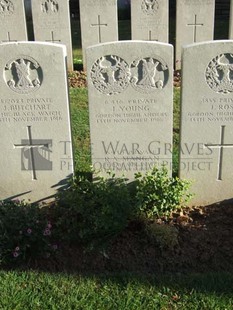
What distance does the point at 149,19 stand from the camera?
973cm

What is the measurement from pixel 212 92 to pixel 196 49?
18.2 inches

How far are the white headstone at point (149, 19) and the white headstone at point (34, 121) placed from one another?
6.02 meters

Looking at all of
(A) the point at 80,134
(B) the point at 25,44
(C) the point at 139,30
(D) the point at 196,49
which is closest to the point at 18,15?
(C) the point at 139,30

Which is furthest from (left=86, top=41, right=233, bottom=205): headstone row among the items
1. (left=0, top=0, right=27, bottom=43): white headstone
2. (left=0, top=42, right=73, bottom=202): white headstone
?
(left=0, top=0, right=27, bottom=43): white headstone

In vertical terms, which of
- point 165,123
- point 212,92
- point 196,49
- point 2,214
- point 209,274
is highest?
point 196,49

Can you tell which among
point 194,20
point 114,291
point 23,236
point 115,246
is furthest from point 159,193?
point 194,20

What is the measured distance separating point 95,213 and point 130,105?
115cm

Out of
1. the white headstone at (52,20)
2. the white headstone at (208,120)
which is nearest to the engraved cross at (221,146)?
the white headstone at (208,120)

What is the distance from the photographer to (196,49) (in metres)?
4.11

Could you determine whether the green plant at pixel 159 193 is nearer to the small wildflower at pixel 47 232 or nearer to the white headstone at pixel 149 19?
the small wildflower at pixel 47 232

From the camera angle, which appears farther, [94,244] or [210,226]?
[210,226]

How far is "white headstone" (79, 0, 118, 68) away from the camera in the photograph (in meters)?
9.59

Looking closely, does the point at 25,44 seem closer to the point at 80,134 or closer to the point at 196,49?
the point at 196,49

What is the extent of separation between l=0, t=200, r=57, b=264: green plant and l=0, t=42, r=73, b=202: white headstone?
683mm
